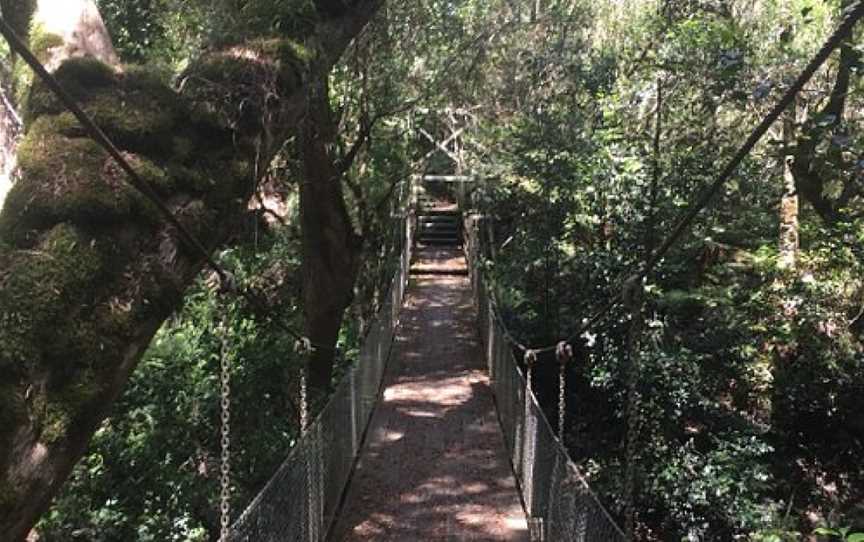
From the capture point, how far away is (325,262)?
6.02 m

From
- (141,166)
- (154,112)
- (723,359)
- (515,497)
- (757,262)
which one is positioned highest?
(154,112)

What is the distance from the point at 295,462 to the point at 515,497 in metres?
2.77

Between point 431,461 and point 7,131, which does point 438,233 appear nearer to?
point 431,461

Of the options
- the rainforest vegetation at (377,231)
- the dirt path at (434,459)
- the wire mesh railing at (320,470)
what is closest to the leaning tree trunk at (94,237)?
the rainforest vegetation at (377,231)

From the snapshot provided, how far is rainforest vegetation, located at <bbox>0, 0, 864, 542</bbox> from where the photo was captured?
184 centimetres

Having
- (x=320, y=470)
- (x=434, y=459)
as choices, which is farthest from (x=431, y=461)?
(x=320, y=470)

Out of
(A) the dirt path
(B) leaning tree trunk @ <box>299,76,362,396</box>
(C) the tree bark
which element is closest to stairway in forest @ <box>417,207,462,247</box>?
(A) the dirt path

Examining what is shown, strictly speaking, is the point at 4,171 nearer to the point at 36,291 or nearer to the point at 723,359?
the point at 36,291

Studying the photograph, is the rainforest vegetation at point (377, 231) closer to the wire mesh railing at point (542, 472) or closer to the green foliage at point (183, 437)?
the green foliage at point (183, 437)

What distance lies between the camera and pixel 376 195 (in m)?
9.25

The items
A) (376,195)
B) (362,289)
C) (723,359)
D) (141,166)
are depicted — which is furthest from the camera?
(362,289)

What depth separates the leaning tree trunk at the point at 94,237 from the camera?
61.4 inches

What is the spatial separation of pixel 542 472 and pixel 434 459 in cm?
224

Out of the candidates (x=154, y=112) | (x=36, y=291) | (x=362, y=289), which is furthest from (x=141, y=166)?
(x=362, y=289)
